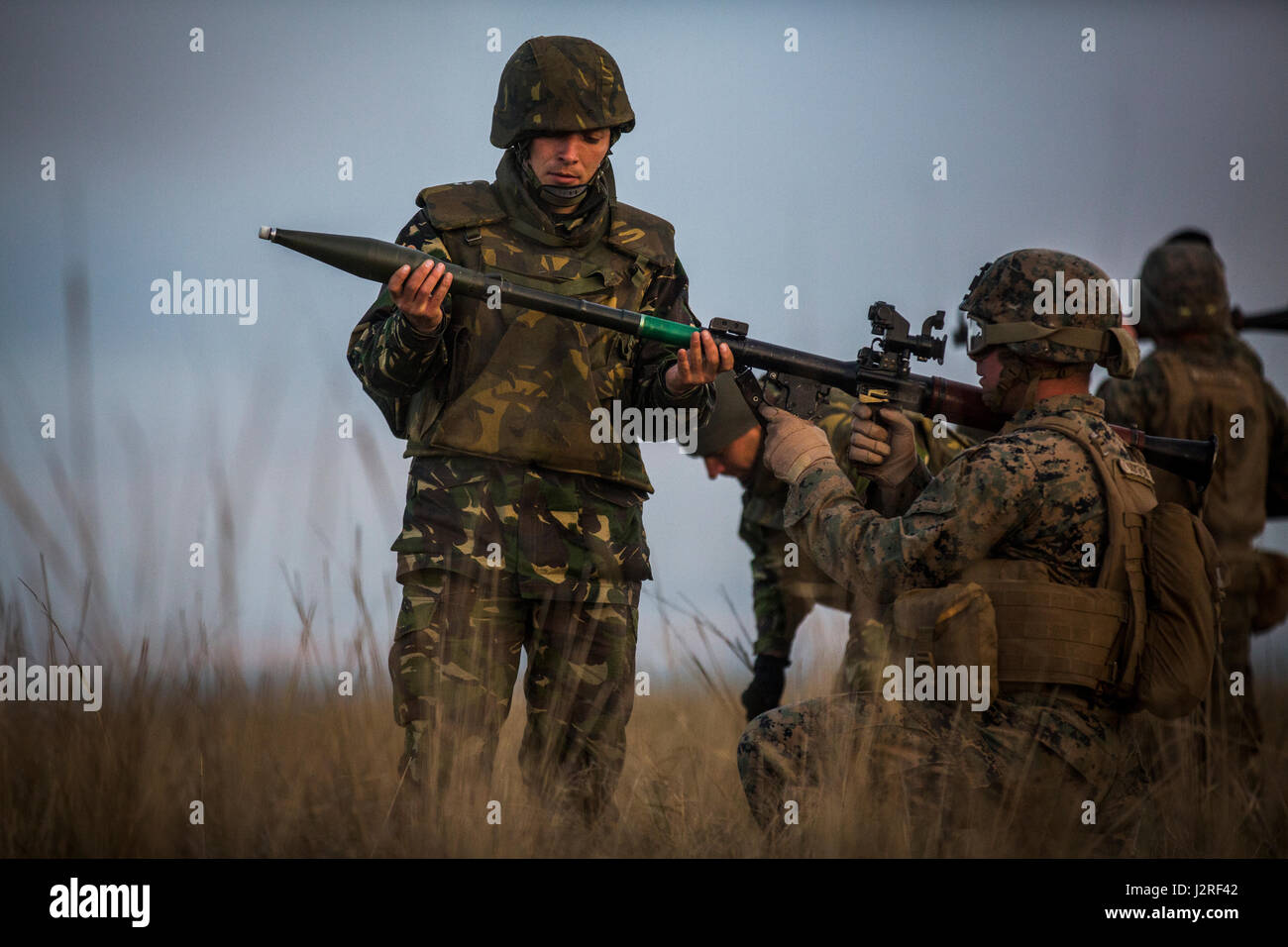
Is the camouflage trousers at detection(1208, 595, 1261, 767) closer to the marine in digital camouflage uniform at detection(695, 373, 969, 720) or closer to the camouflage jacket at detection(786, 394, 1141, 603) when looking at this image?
the marine in digital camouflage uniform at detection(695, 373, 969, 720)

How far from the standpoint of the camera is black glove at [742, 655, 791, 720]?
699 cm

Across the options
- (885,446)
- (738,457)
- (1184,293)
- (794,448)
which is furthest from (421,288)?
(1184,293)

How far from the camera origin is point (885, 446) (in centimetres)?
473

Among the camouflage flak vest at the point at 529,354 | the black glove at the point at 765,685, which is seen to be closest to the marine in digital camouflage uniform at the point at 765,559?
the black glove at the point at 765,685

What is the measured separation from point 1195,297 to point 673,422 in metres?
3.60

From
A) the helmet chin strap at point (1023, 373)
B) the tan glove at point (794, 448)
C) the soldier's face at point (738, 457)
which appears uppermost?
the soldier's face at point (738, 457)

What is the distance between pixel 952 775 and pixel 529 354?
190cm

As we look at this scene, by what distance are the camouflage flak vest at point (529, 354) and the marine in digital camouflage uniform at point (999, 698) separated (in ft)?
2.81

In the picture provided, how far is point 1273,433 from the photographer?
7.04 metres

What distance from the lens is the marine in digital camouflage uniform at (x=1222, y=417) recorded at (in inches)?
264

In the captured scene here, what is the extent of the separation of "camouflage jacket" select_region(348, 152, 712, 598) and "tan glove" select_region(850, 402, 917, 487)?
0.53 meters

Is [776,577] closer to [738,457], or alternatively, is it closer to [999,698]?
[738,457]

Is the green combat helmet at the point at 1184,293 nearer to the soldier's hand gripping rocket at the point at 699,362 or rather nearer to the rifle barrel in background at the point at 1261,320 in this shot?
the rifle barrel in background at the point at 1261,320

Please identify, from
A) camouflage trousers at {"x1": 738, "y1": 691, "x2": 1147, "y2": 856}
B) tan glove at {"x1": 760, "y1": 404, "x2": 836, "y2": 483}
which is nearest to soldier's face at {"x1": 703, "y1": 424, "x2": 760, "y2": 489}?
tan glove at {"x1": 760, "y1": 404, "x2": 836, "y2": 483}
